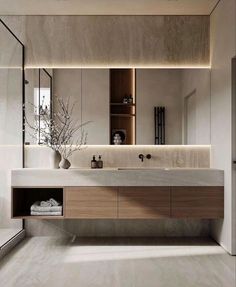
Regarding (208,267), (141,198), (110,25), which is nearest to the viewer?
(208,267)

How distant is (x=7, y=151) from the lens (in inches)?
164

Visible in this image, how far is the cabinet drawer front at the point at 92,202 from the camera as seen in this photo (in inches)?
162

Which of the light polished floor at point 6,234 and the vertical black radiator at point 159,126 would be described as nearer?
the light polished floor at point 6,234

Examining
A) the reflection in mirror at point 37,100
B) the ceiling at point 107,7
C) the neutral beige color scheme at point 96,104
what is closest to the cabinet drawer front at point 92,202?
the neutral beige color scheme at point 96,104

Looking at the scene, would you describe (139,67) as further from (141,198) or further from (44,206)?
(44,206)

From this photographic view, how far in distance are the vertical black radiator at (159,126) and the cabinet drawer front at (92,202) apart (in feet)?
3.01

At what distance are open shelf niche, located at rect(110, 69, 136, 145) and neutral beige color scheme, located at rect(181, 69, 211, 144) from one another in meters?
0.60

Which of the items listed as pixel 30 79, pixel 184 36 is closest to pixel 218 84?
pixel 184 36

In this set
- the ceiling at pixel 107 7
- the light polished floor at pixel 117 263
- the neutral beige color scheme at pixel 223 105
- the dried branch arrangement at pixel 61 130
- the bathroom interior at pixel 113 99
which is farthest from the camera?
the dried branch arrangement at pixel 61 130

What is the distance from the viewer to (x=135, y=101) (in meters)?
4.71

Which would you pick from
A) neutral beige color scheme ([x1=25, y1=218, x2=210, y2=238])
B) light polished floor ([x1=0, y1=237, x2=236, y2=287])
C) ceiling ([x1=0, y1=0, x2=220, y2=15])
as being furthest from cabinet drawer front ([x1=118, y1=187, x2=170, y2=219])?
ceiling ([x1=0, y1=0, x2=220, y2=15])

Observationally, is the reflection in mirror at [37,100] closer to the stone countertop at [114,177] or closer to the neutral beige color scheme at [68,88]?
the neutral beige color scheme at [68,88]

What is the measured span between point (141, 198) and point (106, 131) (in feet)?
3.16

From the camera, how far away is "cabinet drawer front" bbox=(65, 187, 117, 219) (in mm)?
4121
